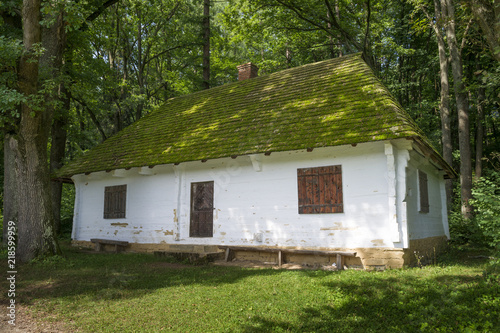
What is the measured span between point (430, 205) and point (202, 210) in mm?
7181

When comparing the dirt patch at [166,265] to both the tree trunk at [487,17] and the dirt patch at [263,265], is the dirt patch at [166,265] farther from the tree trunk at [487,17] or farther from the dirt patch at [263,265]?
the tree trunk at [487,17]

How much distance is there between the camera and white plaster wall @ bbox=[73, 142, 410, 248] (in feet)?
27.3

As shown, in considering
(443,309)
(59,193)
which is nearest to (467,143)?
(443,309)

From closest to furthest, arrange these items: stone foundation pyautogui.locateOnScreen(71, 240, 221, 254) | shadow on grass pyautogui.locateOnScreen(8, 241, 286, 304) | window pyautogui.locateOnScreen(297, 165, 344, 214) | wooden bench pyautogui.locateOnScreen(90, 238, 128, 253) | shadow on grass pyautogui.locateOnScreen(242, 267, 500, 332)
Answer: shadow on grass pyautogui.locateOnScreen(242, 267, 500, 332)
shadow on grass pyautogui.locateOnScreen(8, 241, 286, 304)
window pyautogui.locateOnScreen(297, 165, 344, 214)
stone foundation pyautogui.locateOnScreen(71, 240, 221, 254)
wooden bench pyautogui.locateOnScreen(90, 238, 128, 253)

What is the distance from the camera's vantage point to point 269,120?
1038cm

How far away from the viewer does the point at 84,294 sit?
6047 millimetres

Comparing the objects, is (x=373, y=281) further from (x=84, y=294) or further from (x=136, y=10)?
(x=136, y=10)

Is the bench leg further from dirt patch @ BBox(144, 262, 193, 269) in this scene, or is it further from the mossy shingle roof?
dirt patch @ BBox(144, 262, 193, 269)

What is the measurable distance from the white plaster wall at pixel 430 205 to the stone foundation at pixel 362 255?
0.28 meters

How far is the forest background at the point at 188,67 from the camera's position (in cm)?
852

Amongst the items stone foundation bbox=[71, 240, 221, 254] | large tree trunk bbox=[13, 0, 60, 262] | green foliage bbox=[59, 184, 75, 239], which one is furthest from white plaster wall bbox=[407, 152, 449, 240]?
green foliage bbox=[59, 184, 75, 239]

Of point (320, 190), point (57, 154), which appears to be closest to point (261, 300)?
point (320, 190)

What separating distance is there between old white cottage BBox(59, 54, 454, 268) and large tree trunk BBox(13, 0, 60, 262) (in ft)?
10.5

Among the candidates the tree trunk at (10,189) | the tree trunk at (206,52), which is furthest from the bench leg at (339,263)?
the tree trunk at (206,52)
